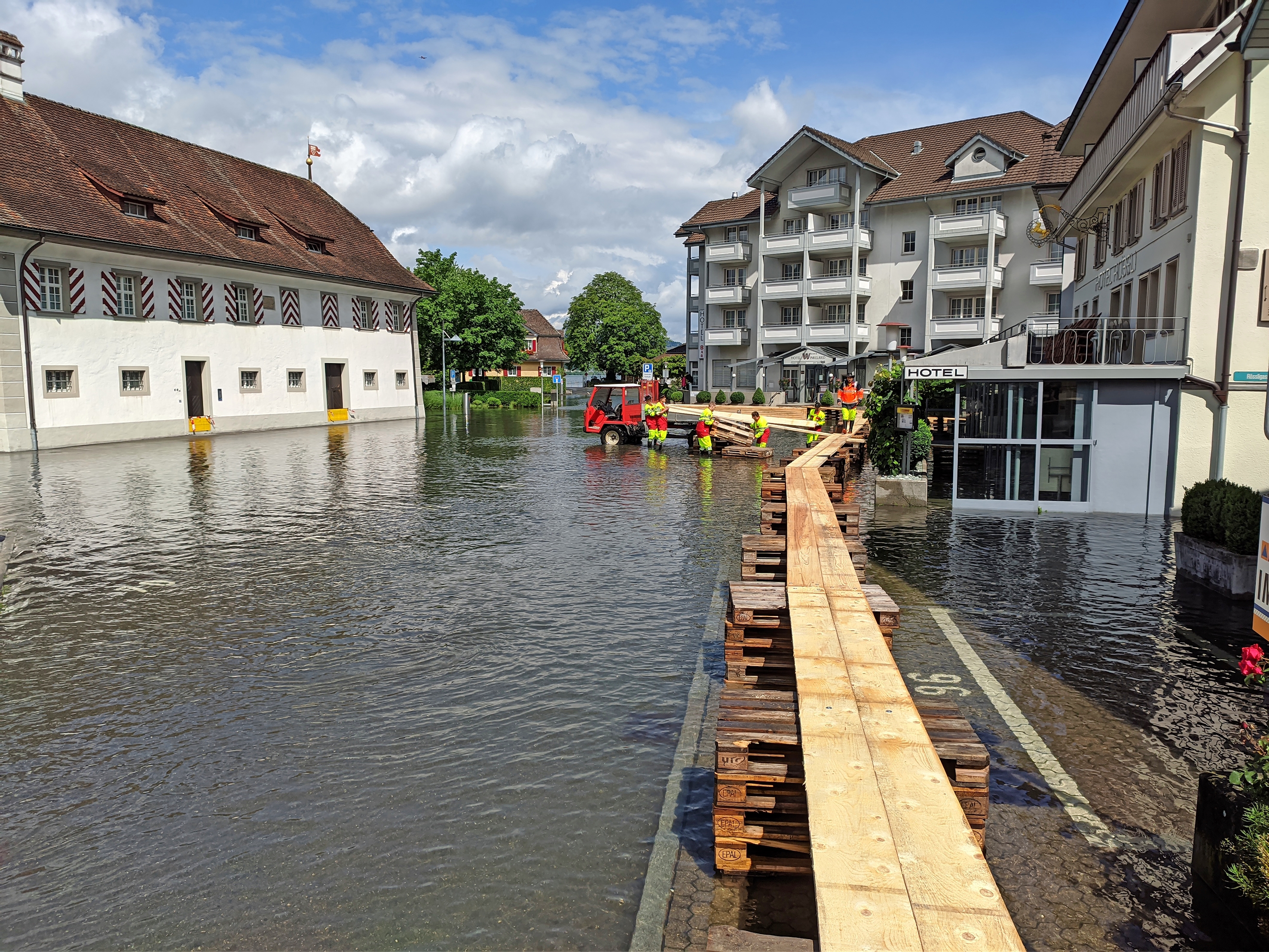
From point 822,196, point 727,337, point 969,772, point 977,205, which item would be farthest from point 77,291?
point 977,205

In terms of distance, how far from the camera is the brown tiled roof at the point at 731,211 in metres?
55.4

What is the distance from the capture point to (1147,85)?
15.9 m

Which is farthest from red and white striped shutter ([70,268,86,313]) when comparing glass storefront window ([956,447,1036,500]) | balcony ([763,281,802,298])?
balcony ([763,281,802,298])

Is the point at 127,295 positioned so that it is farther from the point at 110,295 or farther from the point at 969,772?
the point at 969,772

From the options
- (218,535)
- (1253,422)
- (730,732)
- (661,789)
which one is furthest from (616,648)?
(1253,422)

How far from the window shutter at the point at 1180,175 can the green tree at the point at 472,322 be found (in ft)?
177

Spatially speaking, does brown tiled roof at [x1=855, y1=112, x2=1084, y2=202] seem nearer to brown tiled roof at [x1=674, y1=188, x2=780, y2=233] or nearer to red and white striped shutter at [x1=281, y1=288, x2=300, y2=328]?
brown tiled roof at [x1=674, y1=188, x2=780, y2=233]

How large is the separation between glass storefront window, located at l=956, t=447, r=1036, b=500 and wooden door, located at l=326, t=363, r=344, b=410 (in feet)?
102

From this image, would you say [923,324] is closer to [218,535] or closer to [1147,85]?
[1147,85]

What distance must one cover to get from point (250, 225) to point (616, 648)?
34.7 m

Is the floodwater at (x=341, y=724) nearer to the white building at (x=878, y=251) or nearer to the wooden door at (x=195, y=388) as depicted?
the wooden door at (x=195, y=388)

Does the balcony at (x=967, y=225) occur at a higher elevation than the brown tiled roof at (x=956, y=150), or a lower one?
lower

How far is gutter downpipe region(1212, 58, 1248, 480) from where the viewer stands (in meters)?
13.9

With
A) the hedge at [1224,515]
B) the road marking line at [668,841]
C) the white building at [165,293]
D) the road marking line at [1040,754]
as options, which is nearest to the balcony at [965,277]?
the white building at [165,293]
